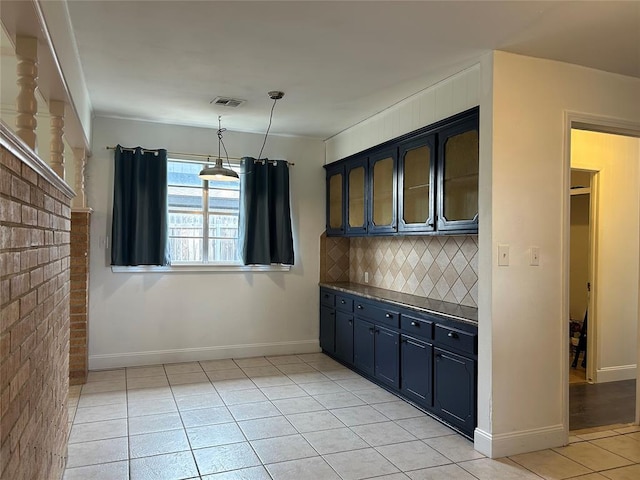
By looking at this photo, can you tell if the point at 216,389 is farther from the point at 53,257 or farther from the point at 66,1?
the point at 66,1

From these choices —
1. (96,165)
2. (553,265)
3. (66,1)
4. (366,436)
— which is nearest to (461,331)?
(553,265)

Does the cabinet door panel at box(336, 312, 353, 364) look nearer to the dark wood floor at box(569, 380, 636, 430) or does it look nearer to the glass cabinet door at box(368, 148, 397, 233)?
the glass cabinet door at box(368, 148, 397, 233)

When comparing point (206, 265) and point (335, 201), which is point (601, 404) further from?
point (206, 265)

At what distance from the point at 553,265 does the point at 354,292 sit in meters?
2.12

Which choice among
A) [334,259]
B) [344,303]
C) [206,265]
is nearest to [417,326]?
[344,303]

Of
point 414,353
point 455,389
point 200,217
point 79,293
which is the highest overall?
point 200,217

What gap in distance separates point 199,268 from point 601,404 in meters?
4.07

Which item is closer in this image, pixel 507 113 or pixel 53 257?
pixel 53 257

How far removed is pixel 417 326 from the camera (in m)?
3.83

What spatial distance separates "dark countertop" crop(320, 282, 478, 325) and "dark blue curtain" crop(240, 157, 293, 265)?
78 centimetres

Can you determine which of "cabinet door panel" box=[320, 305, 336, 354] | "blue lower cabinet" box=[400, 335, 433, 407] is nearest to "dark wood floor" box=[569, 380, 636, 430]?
"blue lower cabinet" box=[400, 335, 433, 407]

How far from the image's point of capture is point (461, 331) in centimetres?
334

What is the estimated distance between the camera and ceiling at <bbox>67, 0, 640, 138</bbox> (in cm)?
259

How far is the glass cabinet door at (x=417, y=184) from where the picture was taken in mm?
3840
